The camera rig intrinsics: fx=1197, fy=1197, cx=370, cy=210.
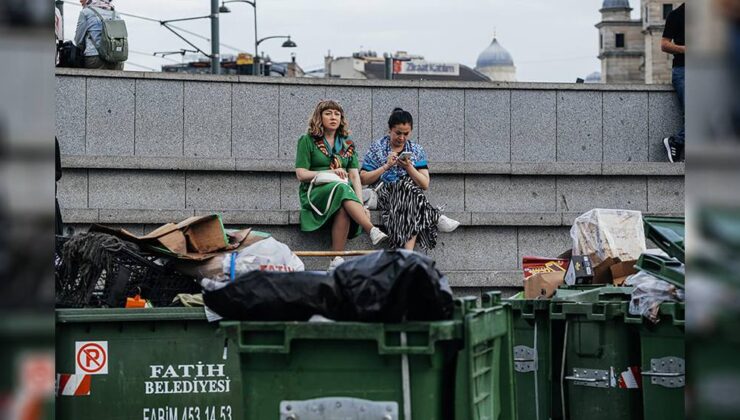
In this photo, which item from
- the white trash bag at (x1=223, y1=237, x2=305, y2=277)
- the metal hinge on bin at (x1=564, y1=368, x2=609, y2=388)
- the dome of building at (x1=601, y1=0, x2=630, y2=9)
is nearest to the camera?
the white trash bag at (x1=223, y1=237, x2=305, y2=277)

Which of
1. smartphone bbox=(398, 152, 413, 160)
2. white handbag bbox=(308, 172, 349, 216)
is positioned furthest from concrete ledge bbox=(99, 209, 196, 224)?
smartphone bbox=(398, 152, 413, 160)

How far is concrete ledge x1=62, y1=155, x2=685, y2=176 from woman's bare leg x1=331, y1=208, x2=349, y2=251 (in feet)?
5.19

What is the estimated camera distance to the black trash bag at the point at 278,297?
4.58 m

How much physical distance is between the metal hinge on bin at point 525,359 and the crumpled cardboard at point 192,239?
1858 mm

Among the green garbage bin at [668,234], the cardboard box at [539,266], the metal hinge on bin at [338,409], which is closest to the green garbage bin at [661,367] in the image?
the green garbage bin at [668,234]

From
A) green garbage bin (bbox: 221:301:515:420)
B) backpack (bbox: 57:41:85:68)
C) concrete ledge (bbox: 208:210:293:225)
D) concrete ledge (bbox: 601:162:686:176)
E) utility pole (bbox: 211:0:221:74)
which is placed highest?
utility pole (bbox: 211:0:221:74)

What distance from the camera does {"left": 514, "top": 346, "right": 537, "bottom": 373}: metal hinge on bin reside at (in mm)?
7715

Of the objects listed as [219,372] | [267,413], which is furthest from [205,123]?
[267,413]

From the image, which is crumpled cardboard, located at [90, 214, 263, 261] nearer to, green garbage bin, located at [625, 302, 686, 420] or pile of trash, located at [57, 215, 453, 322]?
pile of trash, located at [57, 215, 453, 322]

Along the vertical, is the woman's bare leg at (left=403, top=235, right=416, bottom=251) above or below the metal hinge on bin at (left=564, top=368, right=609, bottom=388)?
above

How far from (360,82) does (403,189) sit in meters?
2.44

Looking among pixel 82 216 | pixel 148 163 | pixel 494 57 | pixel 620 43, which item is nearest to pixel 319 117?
pixel 148 163

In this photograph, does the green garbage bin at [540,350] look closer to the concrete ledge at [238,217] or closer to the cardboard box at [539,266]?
the cardboard box at [539,266]

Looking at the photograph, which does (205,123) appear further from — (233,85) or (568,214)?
(568,214)
